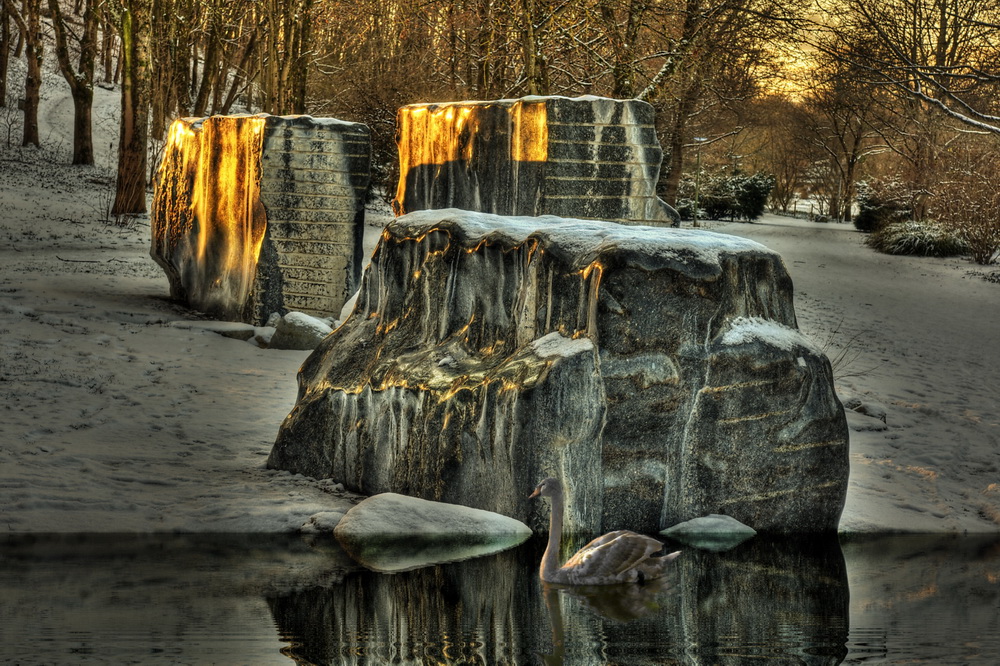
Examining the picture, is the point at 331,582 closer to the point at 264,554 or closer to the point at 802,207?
the point at 264,554

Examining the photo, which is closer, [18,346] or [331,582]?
[331,582]

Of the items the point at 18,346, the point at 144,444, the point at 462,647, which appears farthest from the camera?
the point at 18,346

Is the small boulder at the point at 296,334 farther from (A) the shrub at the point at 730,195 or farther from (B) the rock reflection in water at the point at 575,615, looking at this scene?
(A) the shrub at the point at 730,195

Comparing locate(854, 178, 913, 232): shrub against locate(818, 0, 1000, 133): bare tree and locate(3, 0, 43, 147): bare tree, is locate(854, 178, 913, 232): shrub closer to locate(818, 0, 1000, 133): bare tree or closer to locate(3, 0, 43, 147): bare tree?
locate(818, 0, 1000, 133): bare tree

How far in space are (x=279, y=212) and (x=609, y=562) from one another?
8605 mm

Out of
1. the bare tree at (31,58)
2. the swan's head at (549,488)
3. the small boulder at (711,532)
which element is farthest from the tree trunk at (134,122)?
the swan's head at (549,488)

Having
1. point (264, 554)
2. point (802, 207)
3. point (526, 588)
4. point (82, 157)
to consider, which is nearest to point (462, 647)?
point (526, 588)

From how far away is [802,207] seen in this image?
5734 cm

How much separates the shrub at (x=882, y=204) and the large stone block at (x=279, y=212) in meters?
22.3

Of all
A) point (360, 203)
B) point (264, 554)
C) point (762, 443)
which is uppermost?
point (360, 203)

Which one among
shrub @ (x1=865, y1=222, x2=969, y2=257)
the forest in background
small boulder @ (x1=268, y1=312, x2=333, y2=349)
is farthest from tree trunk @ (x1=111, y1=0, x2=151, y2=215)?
shrub @ (x1=865, y1=222, x2=969, y2=257)

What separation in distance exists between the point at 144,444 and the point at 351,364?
1846mm

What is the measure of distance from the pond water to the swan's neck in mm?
172

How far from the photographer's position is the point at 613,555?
268 inches
